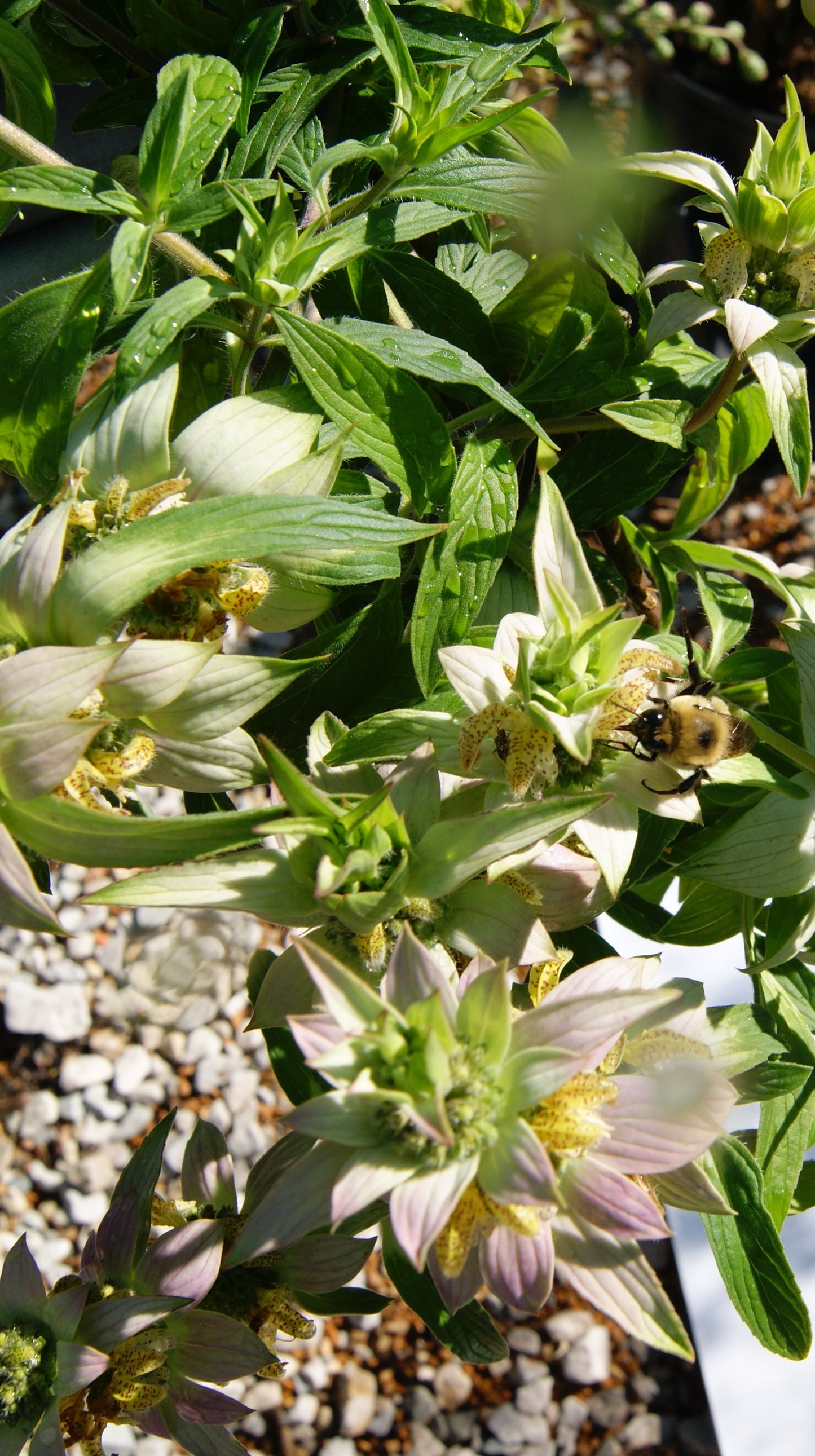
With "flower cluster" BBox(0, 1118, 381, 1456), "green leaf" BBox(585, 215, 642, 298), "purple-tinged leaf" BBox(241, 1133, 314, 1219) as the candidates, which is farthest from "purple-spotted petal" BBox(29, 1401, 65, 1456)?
"green leaf" BBox(585, 215, 642, 298)

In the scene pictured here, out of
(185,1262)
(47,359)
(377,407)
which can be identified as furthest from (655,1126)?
(47,359)

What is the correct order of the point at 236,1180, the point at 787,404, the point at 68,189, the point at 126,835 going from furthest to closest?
the point at 236,1180
the point at 787,404
the point at 68,189
the point at 126,835

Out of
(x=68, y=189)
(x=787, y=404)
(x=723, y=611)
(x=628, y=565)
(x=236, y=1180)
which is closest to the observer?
(x=68, y=189)

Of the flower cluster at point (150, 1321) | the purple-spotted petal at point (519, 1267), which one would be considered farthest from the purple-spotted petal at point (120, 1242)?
the purple-spotted petal at point (519, 1267)

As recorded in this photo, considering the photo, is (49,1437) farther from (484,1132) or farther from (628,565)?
(628,565)

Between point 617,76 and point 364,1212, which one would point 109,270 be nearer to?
point 364,1212

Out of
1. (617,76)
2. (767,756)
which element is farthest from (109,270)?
(617,76)

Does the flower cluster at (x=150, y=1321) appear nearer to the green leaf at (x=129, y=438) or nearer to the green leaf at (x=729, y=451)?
the green leaf at (x=129, y=438)
